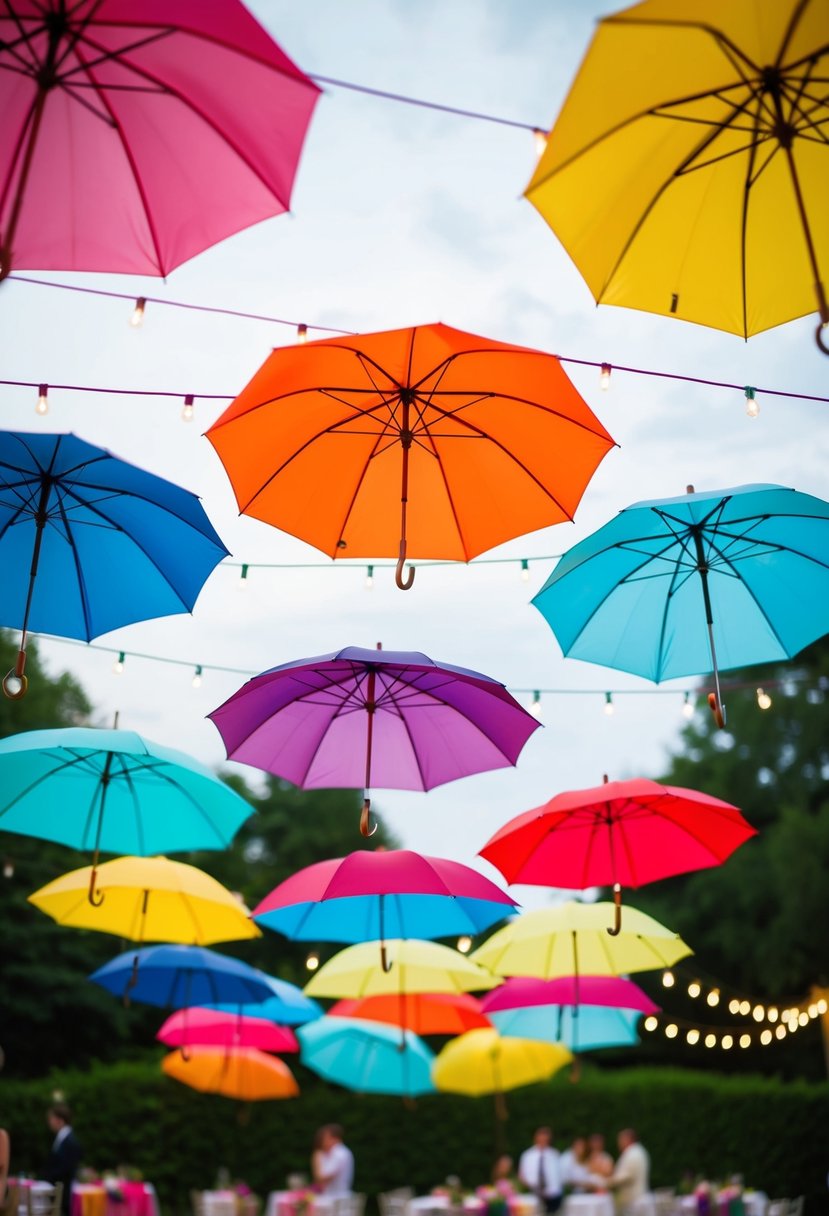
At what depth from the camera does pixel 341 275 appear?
7438 millimetres

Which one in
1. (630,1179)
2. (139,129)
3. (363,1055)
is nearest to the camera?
(139,129)

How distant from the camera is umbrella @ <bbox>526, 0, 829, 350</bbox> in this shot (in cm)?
329

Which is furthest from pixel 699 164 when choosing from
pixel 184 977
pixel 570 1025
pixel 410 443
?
pixel 570 1025

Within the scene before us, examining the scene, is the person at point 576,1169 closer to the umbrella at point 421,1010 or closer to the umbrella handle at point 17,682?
the umbrella at point 421,1010

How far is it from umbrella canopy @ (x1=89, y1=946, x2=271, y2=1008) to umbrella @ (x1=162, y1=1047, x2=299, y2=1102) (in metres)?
2.26

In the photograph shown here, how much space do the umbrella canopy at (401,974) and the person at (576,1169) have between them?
183 inches

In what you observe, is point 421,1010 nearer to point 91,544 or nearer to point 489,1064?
point 489,1064

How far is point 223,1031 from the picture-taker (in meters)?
11.0

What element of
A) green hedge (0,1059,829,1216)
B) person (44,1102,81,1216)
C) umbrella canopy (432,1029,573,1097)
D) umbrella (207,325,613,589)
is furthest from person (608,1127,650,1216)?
umbrella (207,325,613,589)

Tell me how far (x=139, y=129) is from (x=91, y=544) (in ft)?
8.44

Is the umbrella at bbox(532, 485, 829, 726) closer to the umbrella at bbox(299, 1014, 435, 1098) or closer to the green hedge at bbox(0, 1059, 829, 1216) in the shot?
the umbrella at bbox(299, 1014, 435, 1098)

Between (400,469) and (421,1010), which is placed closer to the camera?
(400,469)

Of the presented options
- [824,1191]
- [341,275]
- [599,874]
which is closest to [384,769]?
[599,874]

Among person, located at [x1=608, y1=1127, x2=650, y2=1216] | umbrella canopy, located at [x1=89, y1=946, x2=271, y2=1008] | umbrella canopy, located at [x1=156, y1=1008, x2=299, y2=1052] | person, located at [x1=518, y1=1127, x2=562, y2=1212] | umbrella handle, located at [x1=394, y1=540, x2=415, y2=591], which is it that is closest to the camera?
umbrella handle, located at [x1=394, y1=540, x2=415, y2=591]
